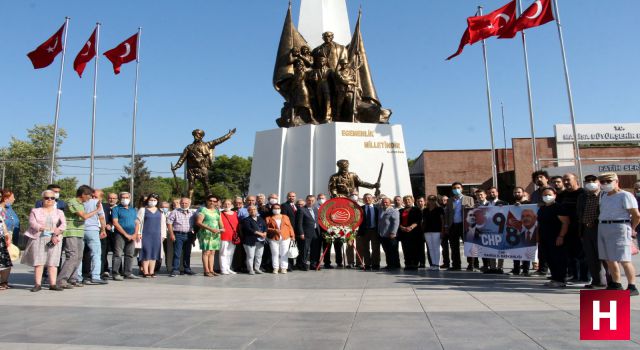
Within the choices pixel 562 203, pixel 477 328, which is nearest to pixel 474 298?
pixel 477 328

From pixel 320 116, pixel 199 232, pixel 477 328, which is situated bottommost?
pixel 477 328

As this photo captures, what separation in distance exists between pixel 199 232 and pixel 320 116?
27.1ft

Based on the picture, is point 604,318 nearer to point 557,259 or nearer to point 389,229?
point 557,259

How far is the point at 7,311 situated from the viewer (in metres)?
5.67

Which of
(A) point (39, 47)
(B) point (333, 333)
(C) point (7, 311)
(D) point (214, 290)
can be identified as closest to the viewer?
(B) point (333, 333)

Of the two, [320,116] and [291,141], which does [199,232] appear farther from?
[320,116]

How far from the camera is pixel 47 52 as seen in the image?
58.9 feet

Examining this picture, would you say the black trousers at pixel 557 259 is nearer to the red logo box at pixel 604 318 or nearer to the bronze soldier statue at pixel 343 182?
the red logo box at pixel 604 318

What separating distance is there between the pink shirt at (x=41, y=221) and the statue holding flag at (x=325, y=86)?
32.1 ft

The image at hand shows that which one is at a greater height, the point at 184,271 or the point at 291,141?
the point at 291,141

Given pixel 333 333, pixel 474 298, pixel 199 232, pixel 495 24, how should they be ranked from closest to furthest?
pixel 333 333 < pixel 474 298 < pixel 199 232 < pixel 495 24

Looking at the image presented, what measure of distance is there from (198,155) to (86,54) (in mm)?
6635

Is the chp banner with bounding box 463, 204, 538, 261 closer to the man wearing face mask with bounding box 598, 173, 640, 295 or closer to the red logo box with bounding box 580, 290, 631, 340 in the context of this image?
the man wearing face mask with bounding box 598, 173, 640, 295

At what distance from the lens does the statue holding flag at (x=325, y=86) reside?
16.6m
